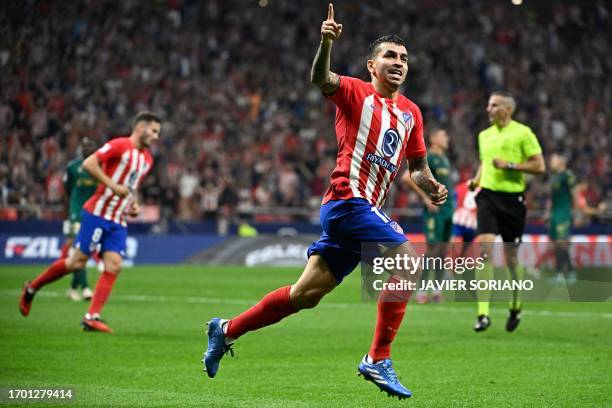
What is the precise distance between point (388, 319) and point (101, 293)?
19.2 ft

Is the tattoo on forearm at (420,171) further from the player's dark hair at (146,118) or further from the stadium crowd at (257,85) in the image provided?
the stadium crowd at (257,85)

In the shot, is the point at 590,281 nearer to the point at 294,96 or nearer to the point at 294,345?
the point at 294,345

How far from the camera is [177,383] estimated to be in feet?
26.5

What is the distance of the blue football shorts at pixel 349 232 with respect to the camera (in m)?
6.98

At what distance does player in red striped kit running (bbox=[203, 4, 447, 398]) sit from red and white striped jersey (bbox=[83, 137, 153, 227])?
5.34m

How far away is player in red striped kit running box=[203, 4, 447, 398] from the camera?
6984 millimetres

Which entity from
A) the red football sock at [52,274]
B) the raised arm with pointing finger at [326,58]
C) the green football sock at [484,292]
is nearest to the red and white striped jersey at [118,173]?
the red football sock at [52,274]

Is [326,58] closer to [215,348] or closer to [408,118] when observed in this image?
[408,118]

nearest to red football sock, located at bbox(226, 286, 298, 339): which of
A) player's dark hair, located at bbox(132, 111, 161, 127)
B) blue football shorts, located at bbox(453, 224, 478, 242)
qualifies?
player's dark hair, located at bbox(132, 111, 161, 127)

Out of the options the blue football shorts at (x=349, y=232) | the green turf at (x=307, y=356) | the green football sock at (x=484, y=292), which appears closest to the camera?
the blue football shorts at (x=349, y=232)

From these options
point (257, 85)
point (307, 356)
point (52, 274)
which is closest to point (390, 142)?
point (307, 356)

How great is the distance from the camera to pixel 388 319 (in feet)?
23.1

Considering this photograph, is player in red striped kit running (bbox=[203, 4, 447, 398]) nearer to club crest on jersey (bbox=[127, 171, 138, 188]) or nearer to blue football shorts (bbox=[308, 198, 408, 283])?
blue football shorts (bbox=[308, 198, 408, 283])

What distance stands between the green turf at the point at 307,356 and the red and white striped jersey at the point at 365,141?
1468 mm
